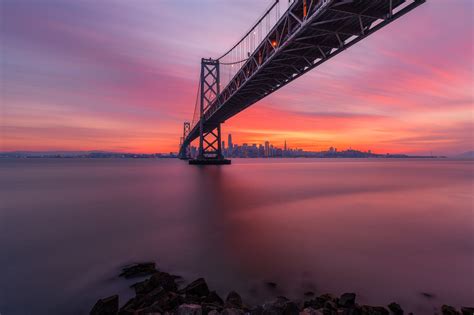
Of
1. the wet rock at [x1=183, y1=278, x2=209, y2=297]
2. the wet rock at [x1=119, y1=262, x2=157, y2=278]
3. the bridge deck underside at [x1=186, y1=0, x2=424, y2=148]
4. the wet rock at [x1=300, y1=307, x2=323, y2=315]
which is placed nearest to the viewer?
the wet rock at [x1=300, y1=307, x2=323, y2=315]

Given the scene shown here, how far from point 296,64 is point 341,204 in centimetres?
900

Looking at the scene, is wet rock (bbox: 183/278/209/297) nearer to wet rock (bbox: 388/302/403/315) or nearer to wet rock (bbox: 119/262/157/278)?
wet rock (bbox: 119/262/157/278)

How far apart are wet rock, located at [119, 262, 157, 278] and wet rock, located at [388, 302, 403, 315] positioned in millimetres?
4004

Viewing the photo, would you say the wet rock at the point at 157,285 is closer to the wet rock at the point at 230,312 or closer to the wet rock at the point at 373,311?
the wet rock at the point at 230,312

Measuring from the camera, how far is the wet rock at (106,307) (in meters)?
3.02

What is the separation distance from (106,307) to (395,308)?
160 inches

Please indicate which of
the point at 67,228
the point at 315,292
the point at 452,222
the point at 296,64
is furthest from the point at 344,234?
the point at 296,64

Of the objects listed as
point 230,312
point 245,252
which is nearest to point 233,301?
point 230,312

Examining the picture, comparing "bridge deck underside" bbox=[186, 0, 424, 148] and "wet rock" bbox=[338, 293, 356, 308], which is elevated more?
"bridge deck underside" bbox=[186, 0, 424, 148]

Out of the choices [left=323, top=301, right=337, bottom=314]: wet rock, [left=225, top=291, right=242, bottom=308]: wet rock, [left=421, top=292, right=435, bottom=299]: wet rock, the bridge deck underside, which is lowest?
[left=421, top=292, right=435, bottom=299]: wet rock

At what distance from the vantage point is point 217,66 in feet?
133

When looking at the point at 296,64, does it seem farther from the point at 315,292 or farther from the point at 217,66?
the point at 217,66

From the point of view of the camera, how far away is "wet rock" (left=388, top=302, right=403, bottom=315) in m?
3.26

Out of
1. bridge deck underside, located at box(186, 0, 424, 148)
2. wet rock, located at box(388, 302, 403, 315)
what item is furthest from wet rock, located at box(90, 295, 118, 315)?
bridge deck underside, located at box(186, 0, 424, 148)
